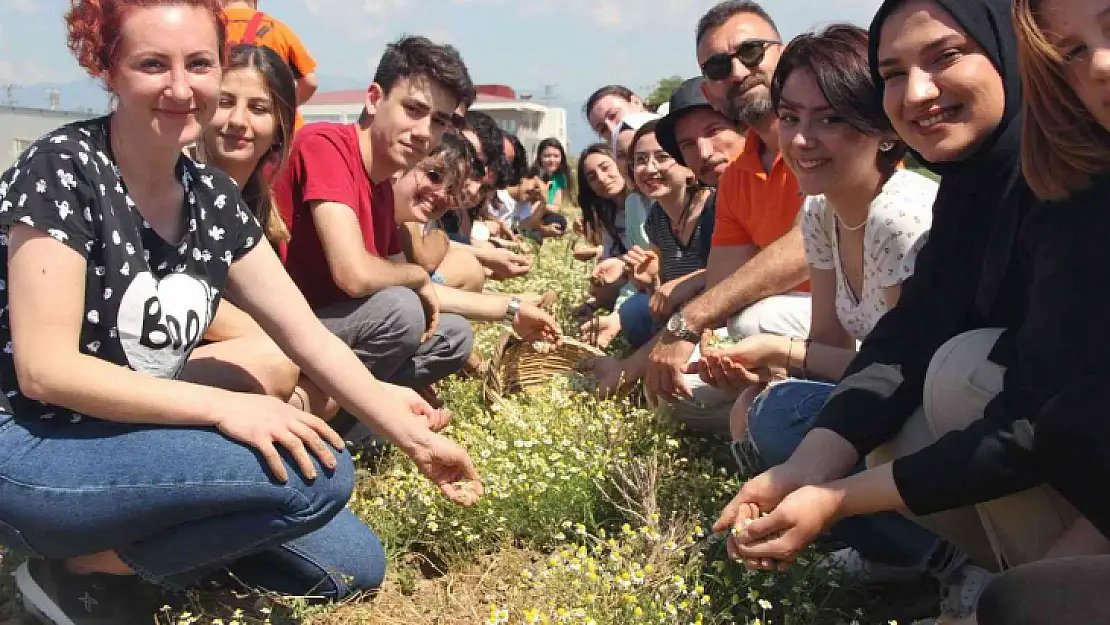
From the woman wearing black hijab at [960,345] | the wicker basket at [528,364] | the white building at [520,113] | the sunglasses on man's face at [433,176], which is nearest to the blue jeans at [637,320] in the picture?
the wicker basket at [528,364]

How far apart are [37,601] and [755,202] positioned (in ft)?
Result: 10.4

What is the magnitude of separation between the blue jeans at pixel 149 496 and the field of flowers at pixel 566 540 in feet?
0.71

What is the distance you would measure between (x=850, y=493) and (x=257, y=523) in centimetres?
157

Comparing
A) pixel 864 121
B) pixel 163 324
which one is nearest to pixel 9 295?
pixel 163 324

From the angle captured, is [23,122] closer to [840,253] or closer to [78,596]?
[78,596]

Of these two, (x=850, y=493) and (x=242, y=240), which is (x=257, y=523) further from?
(x=850, y=493)

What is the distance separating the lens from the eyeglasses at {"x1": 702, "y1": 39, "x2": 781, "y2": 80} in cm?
463

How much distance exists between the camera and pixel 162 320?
105 inches

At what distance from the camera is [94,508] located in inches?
97.7

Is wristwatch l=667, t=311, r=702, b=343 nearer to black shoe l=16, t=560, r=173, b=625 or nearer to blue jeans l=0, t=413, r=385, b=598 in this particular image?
blue jeans l=0, t=413, r=385, b=598

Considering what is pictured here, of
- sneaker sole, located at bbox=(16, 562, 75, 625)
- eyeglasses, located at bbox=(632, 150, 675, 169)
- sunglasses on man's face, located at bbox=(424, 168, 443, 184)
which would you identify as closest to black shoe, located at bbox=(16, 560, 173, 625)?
sneaker sole, located at bbox=(16, 562, 75, 625)

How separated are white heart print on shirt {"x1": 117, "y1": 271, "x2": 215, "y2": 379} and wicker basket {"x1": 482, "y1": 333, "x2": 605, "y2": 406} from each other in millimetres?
2220

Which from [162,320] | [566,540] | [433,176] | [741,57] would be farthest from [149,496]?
[741,57]

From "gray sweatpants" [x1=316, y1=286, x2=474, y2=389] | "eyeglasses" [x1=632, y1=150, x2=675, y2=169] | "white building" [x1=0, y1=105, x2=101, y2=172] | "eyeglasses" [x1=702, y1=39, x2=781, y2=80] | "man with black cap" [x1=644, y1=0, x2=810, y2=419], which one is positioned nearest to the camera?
"man with black cap" [x1=644, y1=0, x2=810, y2=419]
